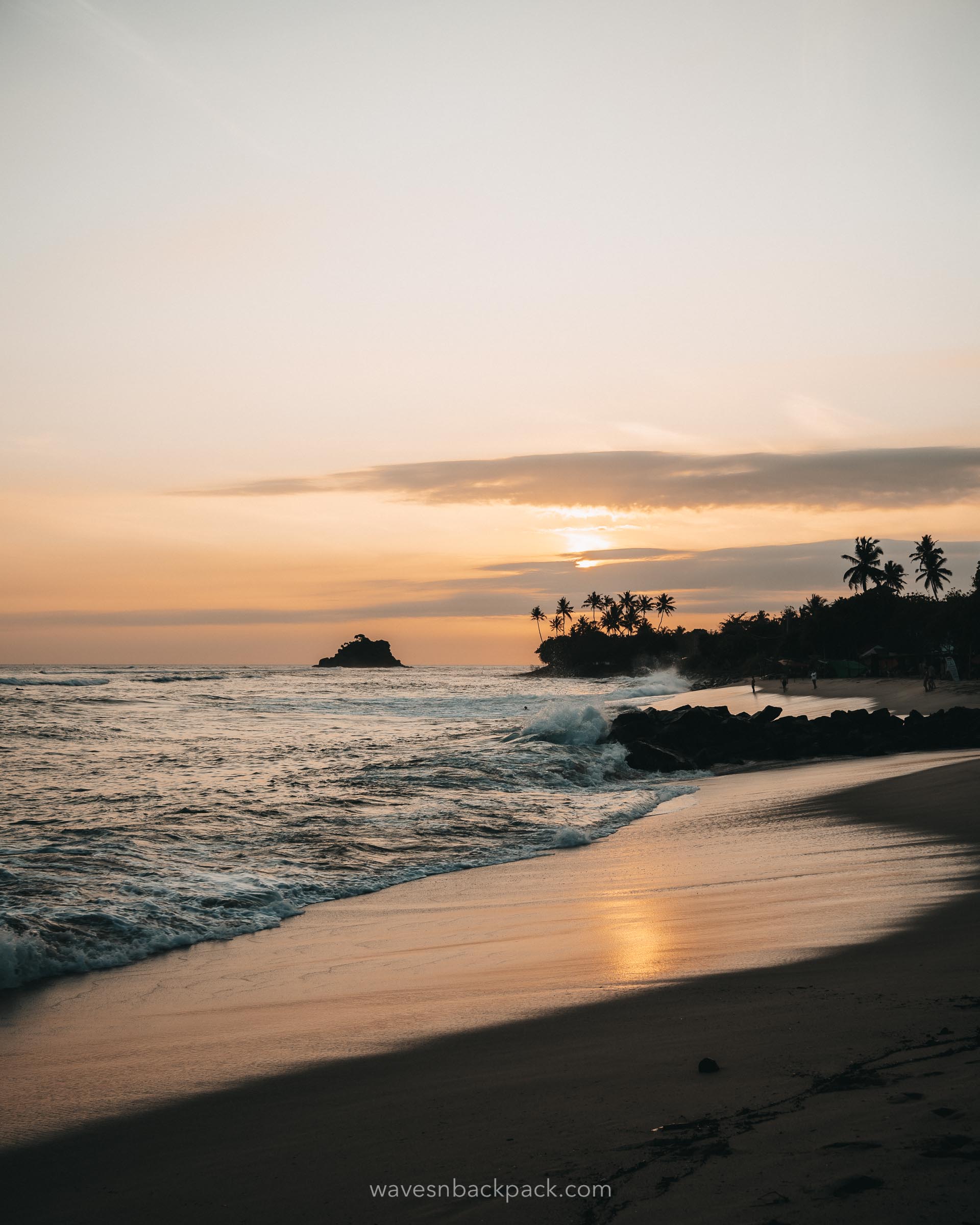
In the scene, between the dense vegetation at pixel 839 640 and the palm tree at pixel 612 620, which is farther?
the palm tree at pixel 612 620

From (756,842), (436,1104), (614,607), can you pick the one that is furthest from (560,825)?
(614,607)

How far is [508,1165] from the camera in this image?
302 centimetres

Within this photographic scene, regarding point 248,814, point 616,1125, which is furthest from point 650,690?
point 616,1125

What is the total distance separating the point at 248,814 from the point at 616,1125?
10.4m

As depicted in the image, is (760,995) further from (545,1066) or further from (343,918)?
(343,918)

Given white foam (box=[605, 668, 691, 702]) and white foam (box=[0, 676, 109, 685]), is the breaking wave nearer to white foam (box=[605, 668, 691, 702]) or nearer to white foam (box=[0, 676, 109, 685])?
white foam (box=[0, 676, 109, 685])

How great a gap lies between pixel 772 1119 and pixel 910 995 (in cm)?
167

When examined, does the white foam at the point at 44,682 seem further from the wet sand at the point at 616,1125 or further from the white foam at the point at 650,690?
the wet sand at the point at 616,1125

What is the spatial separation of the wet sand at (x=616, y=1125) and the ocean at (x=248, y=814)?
329cm

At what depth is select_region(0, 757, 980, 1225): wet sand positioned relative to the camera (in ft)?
8.73

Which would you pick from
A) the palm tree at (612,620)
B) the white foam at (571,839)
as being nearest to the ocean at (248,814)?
the white foam at (571,839)

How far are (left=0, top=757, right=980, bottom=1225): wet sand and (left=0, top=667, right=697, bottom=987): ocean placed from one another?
329cm

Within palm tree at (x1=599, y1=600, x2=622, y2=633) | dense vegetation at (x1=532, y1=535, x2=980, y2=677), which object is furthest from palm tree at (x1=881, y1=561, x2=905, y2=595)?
palm tree at (x1=599, y1=600, x2=622, y2=633)

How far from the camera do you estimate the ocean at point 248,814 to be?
7465mm
